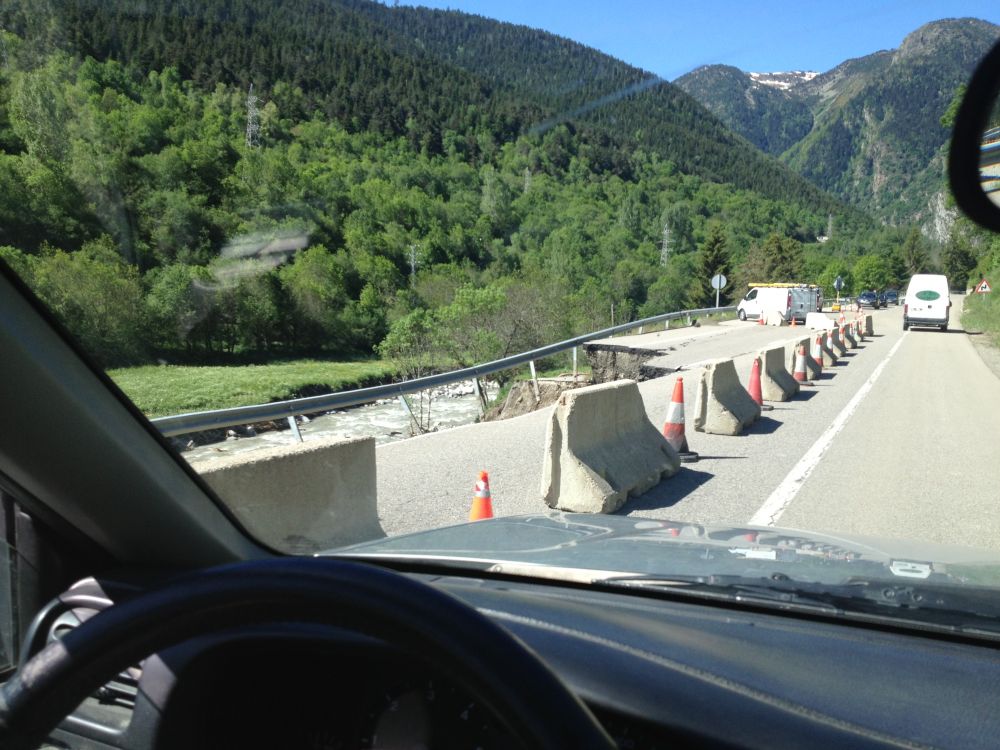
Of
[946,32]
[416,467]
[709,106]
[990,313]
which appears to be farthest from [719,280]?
[946,32]

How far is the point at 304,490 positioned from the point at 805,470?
21.3 ft

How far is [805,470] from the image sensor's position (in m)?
9.30

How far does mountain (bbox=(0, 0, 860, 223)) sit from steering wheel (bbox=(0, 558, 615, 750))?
1717 mm

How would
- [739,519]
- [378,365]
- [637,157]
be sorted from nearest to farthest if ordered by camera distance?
[378,365] < [739,519] < [637,157]

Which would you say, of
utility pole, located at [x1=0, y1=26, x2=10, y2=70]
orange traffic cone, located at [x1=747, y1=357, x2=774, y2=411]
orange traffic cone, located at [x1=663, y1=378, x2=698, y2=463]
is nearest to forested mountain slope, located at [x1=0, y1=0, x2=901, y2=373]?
utility pole, located at [x1=0, y1=26, x2=10, y2=70]

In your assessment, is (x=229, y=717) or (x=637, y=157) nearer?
(x=229, y=717)

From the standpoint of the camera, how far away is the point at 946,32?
377 centimetres

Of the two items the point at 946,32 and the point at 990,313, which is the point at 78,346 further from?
the point at 990,313

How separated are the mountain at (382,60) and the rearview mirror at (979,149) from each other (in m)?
2.43

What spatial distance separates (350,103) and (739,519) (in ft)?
17.6

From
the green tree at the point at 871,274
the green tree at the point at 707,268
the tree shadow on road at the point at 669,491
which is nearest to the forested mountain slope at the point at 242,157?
the tree shadow on road at the point at 669,491

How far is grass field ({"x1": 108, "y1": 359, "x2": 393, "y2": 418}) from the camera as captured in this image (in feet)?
9.83

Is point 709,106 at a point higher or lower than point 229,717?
higher

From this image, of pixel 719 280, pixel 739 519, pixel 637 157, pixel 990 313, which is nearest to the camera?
pixel 739 519
